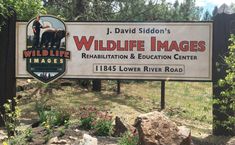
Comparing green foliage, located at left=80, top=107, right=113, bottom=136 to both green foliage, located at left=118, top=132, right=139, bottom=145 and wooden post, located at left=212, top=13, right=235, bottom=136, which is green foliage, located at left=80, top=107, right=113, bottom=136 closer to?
green foliage, located at left=118, top=132, right=139, bottom=145

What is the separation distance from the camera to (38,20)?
1051 centimetres

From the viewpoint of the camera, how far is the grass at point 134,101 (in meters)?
12.7

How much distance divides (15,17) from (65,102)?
462 cm

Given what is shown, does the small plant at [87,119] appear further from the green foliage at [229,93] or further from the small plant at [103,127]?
the green foliage at [229,93]

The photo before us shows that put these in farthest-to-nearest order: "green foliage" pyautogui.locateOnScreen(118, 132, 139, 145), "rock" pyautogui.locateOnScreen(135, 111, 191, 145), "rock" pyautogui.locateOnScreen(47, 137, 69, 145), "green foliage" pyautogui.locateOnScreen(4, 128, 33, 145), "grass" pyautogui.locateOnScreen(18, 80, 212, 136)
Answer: "grass" pyautogui.locateOnScreen(18, 80, 212, 136)
"rock" pyautogui.locateOnScreen(47, 137, 69, 145)
"green foliage" pyautogui.locateOnScreen(4, 128, 33, 145)
"green foliage" pyautogui.locateOnScreen(118, 132, 139, 145)
"rock" pyautogui.locateOnScreen(135, 111, 191, 145)

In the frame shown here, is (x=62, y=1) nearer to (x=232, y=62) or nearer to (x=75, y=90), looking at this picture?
(x=75, y=90)

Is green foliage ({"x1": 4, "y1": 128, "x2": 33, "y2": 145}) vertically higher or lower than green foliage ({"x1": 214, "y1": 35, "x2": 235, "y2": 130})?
lower

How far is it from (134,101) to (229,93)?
7.03 m

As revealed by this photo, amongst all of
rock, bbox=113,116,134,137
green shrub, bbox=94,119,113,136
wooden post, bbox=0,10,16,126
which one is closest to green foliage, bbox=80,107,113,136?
green shrub, bbox=94,119,113,136

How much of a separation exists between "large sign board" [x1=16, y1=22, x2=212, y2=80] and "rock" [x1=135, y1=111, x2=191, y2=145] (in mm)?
3092

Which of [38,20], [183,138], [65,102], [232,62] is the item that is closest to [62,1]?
[65,102]

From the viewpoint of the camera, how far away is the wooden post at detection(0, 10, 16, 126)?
34.2ft

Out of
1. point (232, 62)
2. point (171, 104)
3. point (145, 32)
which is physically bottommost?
point (171, 104)

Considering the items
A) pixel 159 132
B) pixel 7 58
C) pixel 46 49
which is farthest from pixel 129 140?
pixel 7 58
